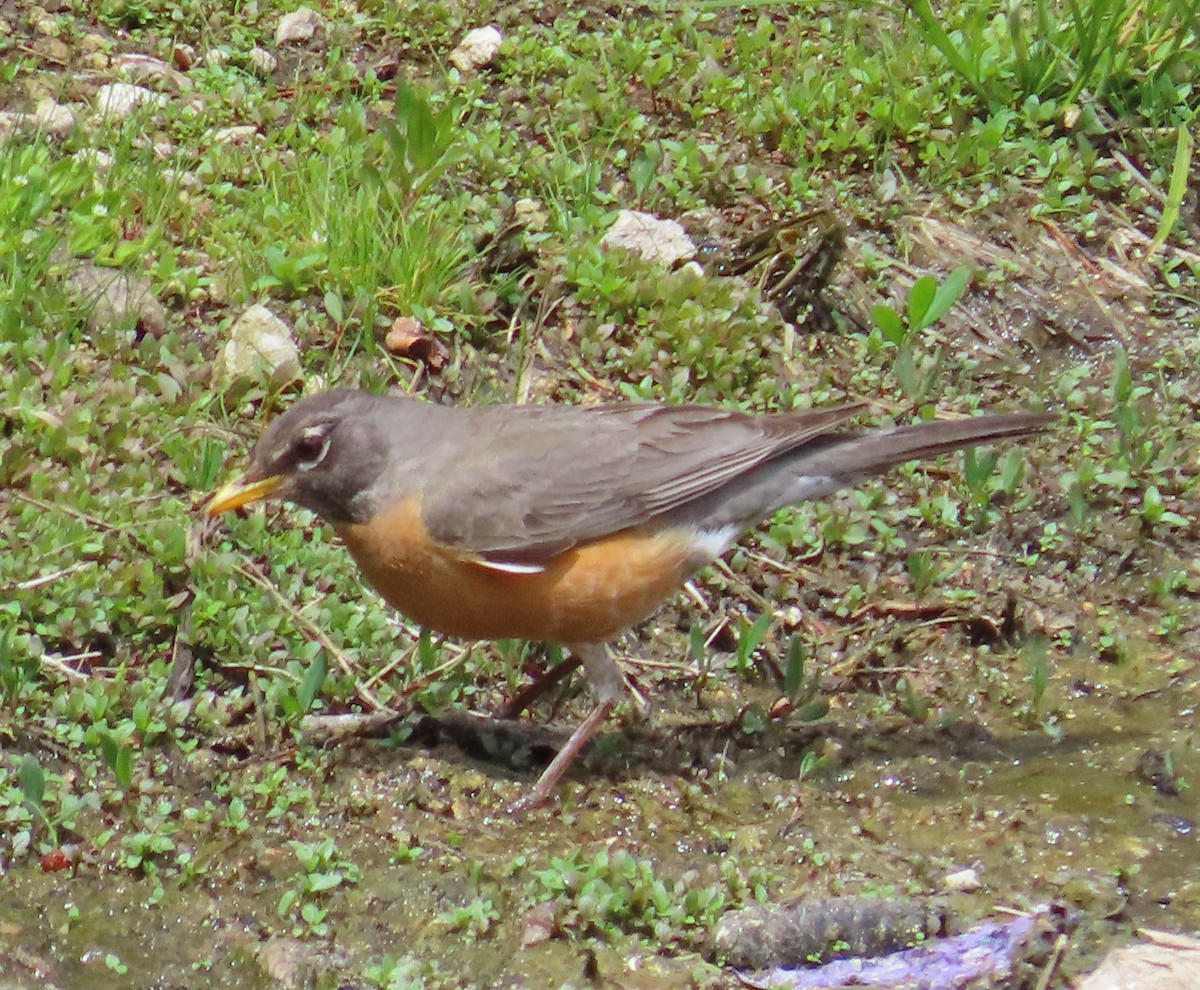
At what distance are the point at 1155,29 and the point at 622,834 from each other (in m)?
4.86

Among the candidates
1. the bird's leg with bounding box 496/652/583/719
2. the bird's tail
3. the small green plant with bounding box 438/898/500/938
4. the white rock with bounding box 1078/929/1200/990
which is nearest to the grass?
the small green plant with bounding box 438/898/500/938

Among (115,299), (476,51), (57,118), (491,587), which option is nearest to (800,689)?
(491,587)

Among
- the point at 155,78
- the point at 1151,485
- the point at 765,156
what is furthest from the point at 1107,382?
the point at 155,78

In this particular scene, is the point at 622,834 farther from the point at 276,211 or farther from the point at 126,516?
the point at 276,211

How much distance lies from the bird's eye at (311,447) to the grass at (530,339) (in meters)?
0.51

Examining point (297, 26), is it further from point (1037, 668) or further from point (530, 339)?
point (1037, 668)

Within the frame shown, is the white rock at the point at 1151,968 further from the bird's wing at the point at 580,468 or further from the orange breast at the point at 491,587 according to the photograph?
the bird's wing at the point at 580,468

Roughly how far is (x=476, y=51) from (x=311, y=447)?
3378mm

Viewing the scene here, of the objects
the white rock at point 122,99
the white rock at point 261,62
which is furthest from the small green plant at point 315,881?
the white rock at point 261,62

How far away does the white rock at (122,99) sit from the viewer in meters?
6.85

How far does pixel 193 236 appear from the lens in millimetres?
6418

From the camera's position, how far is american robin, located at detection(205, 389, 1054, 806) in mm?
4785

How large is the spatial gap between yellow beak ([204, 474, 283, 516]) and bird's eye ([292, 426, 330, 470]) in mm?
78

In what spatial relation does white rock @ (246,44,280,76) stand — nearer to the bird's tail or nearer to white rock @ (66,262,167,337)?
white rock @ (66,262,167,337)
